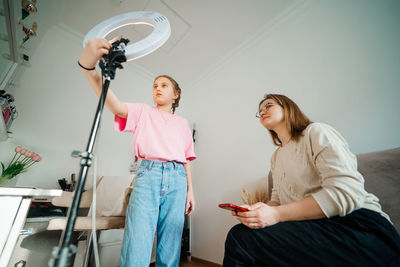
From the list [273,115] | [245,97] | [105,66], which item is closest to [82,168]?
[105,66]

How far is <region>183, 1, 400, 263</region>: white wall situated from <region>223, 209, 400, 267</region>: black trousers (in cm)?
79

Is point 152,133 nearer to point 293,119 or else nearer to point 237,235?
point 237,235

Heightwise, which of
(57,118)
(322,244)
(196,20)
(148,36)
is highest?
(196,20)

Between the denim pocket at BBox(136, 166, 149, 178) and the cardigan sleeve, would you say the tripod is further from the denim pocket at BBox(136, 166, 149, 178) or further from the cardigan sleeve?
the cardigan sleeve

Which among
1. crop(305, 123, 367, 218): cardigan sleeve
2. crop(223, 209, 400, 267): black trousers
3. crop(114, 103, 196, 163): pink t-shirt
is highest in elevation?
crop(114, 103, 196, 163): pink t-shirt

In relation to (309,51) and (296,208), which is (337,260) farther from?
(309,51)

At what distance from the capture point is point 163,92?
102cm

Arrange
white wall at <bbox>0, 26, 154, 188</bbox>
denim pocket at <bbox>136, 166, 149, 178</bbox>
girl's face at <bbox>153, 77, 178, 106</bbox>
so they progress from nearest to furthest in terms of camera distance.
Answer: denim pocket at <bbox>136, 166, 149, 178</bbox> < girl's face at <bbox>153, 77, 178, 106</bbox> < white wall at <bbox>0, 26, 154, 188</bbox>

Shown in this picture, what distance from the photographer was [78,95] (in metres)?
1.85

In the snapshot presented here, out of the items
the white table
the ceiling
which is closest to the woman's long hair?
the white table

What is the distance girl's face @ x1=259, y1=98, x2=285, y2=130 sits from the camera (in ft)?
2.90

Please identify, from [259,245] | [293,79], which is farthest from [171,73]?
[259,245]

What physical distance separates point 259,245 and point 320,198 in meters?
0.24

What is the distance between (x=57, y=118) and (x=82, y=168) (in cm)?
182
